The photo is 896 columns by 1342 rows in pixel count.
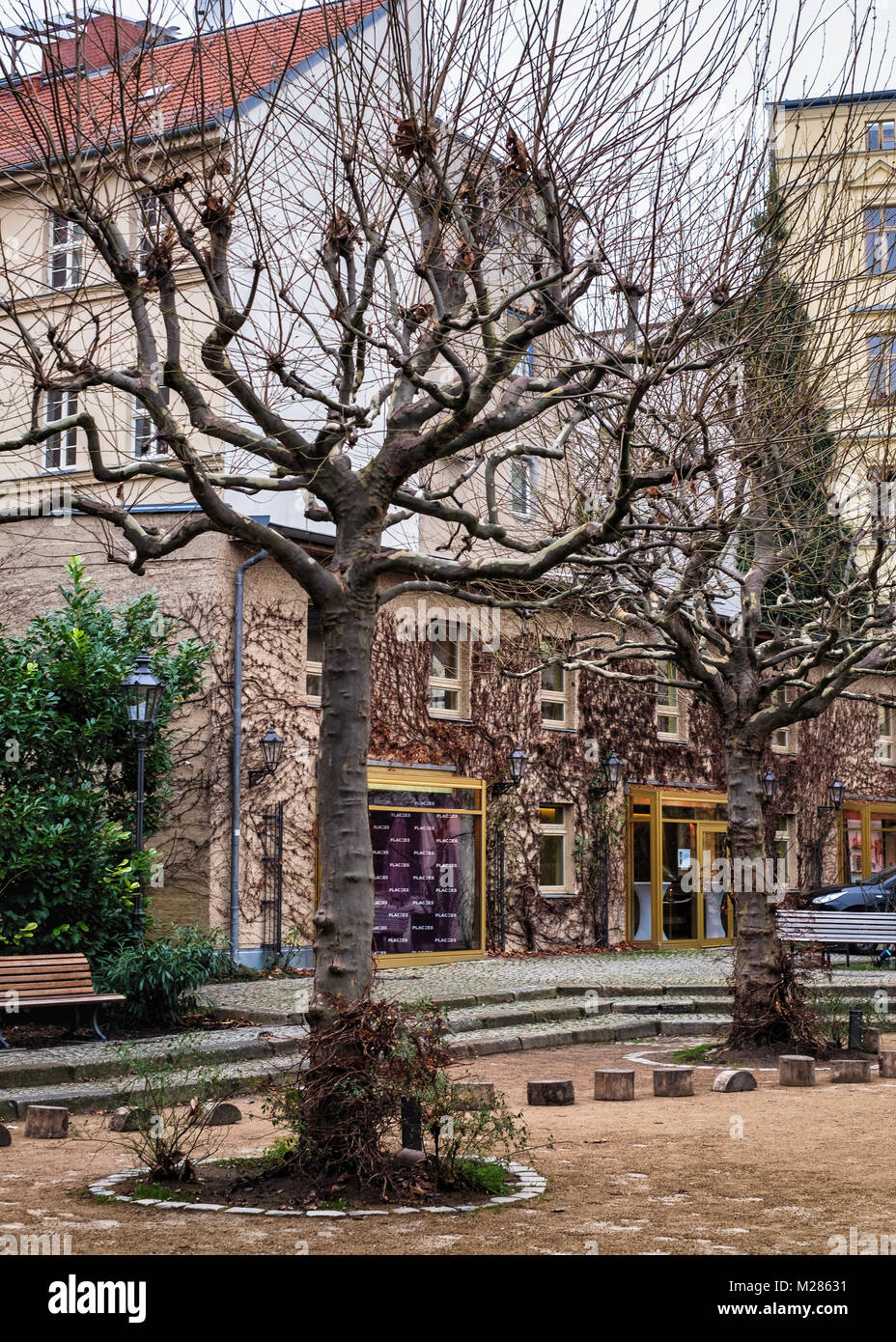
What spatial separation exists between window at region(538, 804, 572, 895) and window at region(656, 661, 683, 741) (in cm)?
361

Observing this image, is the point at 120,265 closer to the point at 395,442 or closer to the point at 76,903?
the point at 395,442

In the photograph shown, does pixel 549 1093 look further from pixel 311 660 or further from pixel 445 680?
pixel 445 680

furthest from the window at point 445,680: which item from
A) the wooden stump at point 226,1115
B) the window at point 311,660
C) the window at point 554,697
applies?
the wooden stump at point 226,1115

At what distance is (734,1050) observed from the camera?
13180 millimetres

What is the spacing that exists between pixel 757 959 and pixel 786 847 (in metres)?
19.8

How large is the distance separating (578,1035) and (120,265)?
33.6ft

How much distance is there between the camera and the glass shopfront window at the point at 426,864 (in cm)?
2155

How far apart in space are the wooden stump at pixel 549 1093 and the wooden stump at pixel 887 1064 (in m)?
3.25

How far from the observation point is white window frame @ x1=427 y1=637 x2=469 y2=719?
23.1 m

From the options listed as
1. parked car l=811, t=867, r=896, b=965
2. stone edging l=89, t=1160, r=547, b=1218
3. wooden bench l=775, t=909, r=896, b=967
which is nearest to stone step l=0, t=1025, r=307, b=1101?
stone edging l=89, t=1160, r=547, b=1218

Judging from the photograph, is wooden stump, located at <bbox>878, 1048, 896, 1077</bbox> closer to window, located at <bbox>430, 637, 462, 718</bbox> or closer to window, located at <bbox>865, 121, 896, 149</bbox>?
window, located at <bbox>865, 121, 896, 149</bbox>

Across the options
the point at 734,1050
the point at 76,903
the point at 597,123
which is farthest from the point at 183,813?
the point at 597,123

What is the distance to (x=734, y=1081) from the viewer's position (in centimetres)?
1126

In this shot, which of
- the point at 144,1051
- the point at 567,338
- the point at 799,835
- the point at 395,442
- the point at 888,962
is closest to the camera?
the point at 395,442
